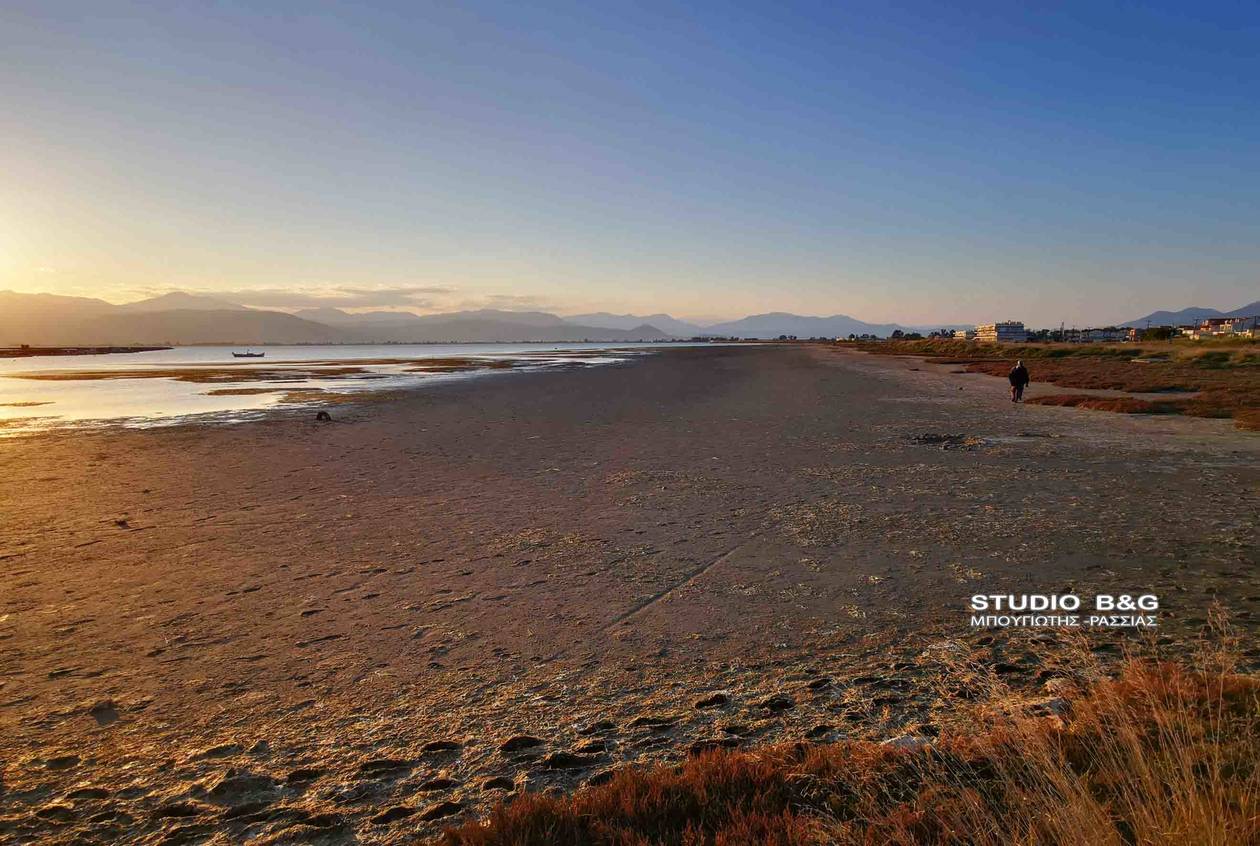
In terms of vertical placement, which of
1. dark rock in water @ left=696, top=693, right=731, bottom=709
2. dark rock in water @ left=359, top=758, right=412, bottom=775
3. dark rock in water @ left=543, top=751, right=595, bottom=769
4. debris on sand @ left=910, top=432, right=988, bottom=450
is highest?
debris on sand @ left=910, top=432, right=988, bottom=450

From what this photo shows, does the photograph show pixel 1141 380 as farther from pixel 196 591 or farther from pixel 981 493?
pixel 196 591

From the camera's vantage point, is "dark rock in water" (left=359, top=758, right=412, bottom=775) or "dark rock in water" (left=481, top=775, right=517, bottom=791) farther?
"dark rock in water" (left=359, top=758, right=412, bottom=775)

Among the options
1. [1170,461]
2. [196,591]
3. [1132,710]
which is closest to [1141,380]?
[1170,461]

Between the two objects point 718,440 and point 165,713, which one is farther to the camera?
point 718,440

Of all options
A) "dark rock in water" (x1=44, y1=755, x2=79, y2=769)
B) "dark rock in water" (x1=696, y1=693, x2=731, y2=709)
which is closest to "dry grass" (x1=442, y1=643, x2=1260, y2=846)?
"dark rock in water" (x1=696, y1=693, x2=731, y2=709)

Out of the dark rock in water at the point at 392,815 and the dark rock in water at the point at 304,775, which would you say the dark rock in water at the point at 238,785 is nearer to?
the dark rock in water at the point at 304,775

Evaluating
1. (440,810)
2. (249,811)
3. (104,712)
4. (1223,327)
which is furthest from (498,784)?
(1223,327)

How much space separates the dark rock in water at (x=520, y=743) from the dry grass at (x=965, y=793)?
732 millimetres

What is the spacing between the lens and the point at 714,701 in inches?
209

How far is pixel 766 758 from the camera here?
4.24m

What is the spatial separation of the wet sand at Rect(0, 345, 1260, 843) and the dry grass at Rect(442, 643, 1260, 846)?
534mm

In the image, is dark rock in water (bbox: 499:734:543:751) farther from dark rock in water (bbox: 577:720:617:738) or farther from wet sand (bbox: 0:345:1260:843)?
dark rock in water (bbox: 577:720:617:738)

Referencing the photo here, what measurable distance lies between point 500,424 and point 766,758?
21.2 m

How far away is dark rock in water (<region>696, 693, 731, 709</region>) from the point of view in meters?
5.26
